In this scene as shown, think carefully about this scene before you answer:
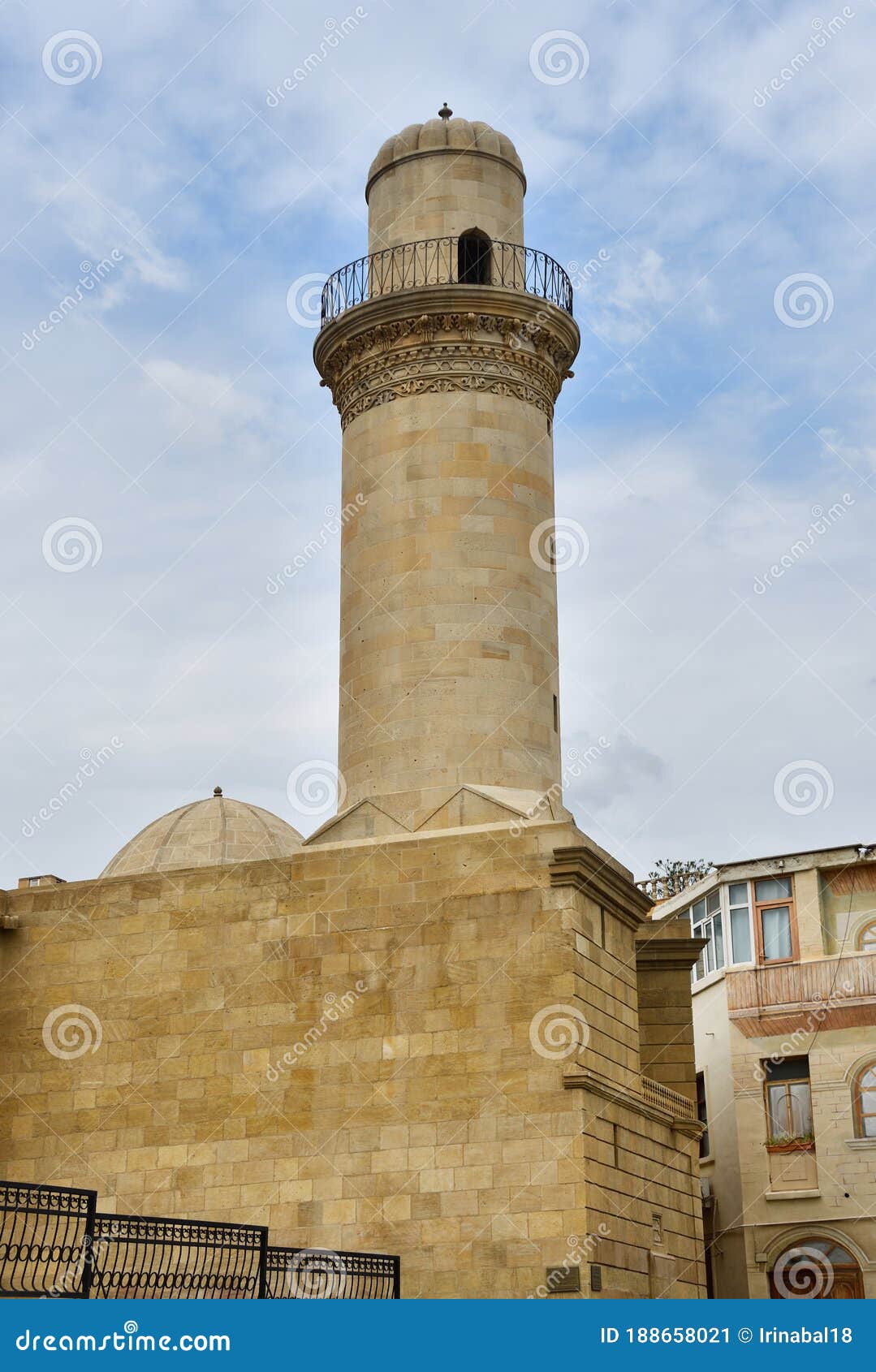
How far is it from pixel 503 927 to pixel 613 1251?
3715 mm

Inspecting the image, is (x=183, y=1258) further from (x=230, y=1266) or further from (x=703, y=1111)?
(x=703, y=1111)

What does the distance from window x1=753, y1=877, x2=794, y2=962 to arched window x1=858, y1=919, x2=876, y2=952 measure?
125cm

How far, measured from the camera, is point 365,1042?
65.4ft

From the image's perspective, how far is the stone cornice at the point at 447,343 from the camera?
22875 millimetres

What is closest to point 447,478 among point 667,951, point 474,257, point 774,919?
point 474,257

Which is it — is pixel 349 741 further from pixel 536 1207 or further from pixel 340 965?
pixel 536 1207

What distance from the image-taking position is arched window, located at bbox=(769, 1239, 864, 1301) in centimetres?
2853

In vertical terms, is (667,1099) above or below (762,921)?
below

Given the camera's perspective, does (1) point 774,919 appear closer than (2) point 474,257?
No

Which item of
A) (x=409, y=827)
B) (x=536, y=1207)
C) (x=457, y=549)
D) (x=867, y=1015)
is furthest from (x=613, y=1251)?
(x=867, y=1015)

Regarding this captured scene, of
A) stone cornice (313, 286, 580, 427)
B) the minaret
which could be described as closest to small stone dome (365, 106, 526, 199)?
the minaret

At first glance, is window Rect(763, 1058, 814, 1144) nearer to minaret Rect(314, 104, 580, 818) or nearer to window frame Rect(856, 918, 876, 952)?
window frame Rect(856, 918, 876, 952)

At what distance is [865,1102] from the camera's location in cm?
2914

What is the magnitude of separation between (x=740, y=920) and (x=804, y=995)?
1.92 meters
